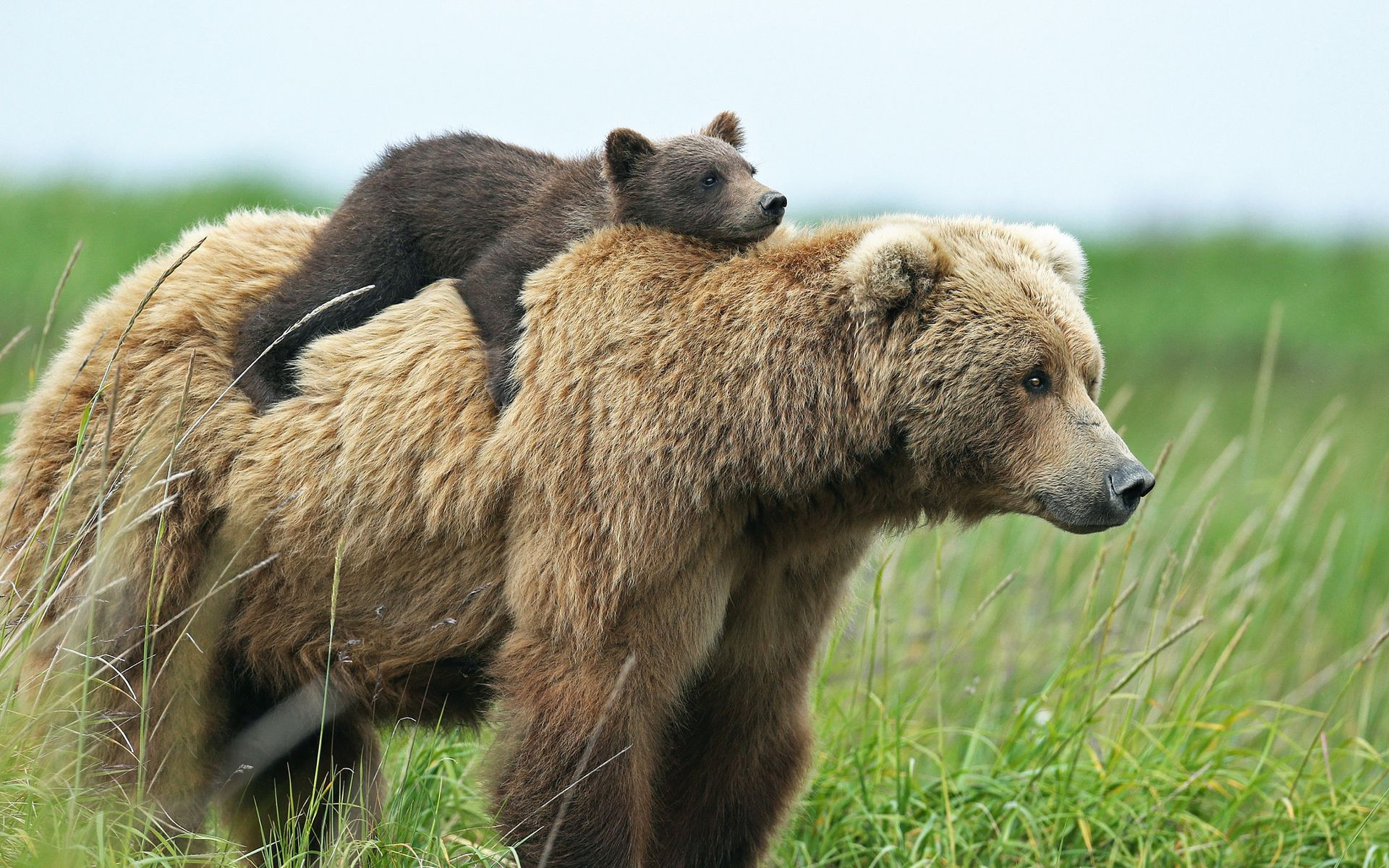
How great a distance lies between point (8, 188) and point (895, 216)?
467 inches

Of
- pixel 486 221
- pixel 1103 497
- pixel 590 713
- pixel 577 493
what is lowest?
pixel 590 713

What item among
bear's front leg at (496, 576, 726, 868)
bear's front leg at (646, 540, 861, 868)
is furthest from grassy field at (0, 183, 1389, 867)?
bear's front leg at (646, 540, 861, 868)

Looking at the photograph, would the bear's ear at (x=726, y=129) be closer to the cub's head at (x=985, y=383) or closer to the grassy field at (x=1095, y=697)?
the cub's head at (x=985, y=383)

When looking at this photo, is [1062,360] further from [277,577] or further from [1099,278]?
[1099,278]

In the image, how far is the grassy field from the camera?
453 centimetres

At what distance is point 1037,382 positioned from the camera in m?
3.65

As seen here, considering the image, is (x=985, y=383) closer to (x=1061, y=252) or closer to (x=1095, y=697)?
(x=1061, y=252)

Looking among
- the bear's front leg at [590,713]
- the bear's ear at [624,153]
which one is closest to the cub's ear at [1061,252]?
the bear's ear at [624,153]

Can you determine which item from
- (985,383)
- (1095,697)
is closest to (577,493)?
(985,383)

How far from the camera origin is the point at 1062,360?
3676 millimetres

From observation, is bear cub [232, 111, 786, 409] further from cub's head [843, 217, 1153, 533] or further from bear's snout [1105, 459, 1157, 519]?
bear's snout [1105, 459, 1157, 519]

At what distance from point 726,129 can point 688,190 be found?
0.57 metres

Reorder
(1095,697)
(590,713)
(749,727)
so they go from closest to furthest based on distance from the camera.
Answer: (590,713), (749,727), (1095,697)

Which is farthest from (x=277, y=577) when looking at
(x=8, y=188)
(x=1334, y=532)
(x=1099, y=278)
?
(x=1099, y=278)
